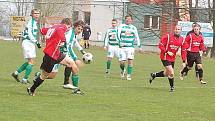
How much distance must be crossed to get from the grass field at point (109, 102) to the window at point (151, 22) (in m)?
32.4

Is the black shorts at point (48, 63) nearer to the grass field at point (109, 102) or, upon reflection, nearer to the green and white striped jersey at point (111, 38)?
the grass field at point (109, 102)

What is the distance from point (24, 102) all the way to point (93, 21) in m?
48.5

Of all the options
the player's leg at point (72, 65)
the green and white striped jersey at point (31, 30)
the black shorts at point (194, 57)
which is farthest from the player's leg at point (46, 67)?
the black shorts at point (194, 57)

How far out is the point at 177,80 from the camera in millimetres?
19344

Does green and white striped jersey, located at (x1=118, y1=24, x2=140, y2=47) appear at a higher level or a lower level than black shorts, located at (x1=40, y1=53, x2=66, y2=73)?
higher

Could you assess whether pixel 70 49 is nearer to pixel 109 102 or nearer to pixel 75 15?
pixel 109 102

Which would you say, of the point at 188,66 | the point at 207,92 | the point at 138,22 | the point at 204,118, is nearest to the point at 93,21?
the point at 138,22

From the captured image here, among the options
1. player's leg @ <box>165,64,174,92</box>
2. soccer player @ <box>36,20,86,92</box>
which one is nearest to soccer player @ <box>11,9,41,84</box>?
soccer player @ <box>36,20,86,92</box>

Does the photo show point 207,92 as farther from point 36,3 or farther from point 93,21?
point 93,21

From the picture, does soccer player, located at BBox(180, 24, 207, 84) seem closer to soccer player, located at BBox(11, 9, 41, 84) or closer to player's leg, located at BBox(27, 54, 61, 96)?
soccer player, located at BBox(11, 9, 41, 84)

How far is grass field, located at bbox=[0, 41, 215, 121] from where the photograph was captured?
34.6 ft

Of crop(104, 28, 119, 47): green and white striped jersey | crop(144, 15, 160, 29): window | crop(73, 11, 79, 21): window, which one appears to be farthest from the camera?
crop(73, 11, 79, 21): window

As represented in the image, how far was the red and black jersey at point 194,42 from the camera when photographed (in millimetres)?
18531

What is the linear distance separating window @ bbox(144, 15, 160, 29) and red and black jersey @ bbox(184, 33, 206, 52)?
3105 cm
